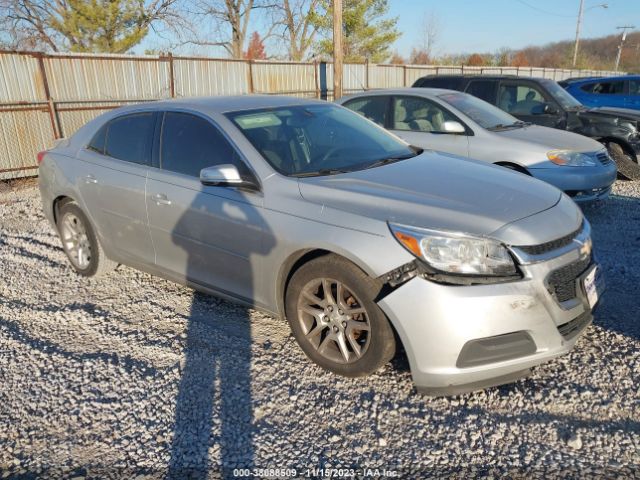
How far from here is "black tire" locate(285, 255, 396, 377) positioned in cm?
280

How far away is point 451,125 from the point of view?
629cm

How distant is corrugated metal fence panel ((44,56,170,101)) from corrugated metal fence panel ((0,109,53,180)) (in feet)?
A: 1.97

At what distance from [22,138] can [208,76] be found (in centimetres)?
476

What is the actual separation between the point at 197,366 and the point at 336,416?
1.05 meters

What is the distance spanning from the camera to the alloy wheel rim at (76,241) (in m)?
4.82

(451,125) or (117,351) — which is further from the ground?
(451,125)

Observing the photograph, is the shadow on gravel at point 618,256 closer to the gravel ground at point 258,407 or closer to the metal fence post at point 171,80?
the gravel ground at point 258,407

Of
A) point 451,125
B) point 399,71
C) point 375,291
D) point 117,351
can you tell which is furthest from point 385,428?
point 399,71

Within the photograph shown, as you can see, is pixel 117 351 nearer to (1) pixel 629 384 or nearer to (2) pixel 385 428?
(2) pixel 385 428

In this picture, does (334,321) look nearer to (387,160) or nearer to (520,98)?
(387,160)

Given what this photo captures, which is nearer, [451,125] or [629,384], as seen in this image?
[629,384]

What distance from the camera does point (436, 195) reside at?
304cm

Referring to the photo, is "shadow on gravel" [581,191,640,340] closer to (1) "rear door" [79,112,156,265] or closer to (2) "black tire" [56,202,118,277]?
(1) "rear door" [79,112,156,265]

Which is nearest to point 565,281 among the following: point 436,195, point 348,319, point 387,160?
point 436,195
